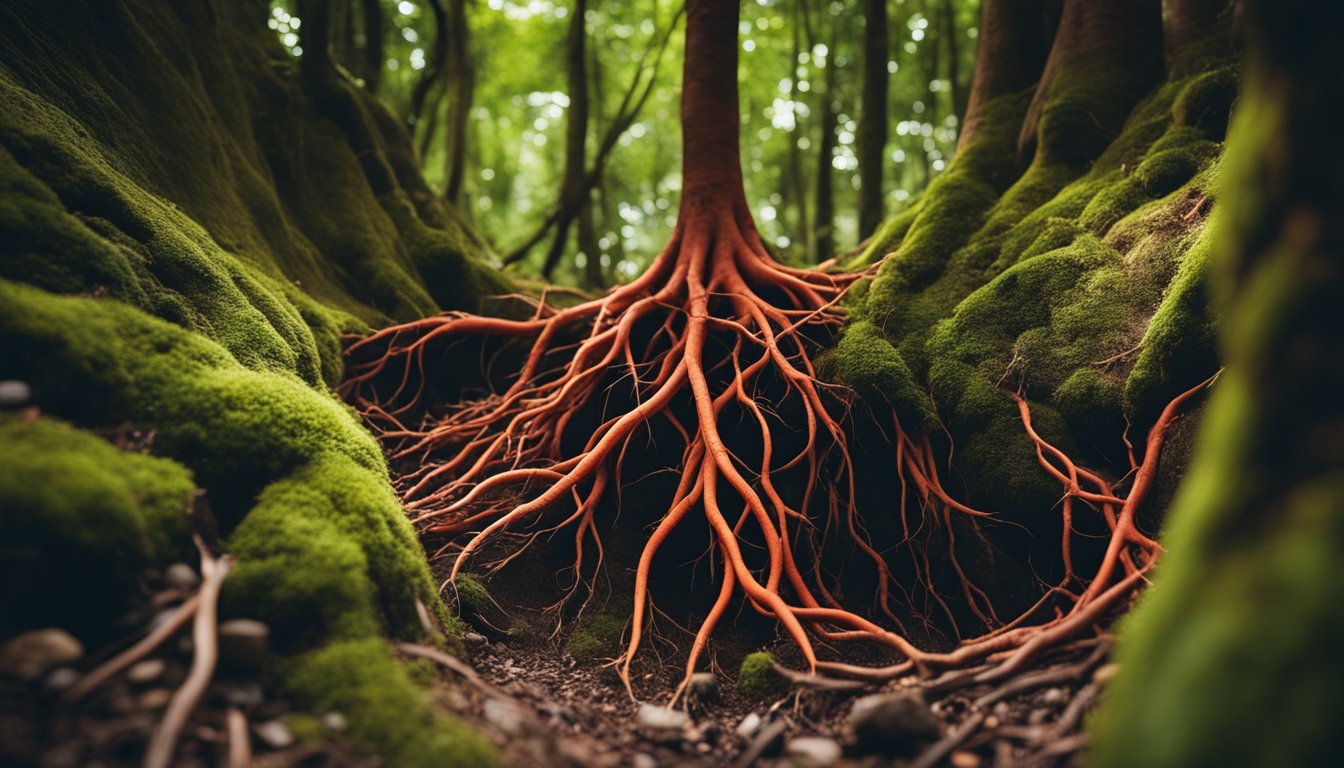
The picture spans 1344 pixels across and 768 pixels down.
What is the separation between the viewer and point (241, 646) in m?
1.80

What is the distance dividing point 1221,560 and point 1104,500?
83.9 inches

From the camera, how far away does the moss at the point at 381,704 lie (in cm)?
167

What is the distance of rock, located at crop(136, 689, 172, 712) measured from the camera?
1.54 metres

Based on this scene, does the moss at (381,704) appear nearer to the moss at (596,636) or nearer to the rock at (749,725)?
the rock at (749,725)

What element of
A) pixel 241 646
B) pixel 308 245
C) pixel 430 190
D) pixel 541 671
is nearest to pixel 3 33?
pixel 308 245

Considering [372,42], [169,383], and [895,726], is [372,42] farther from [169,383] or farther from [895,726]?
[895,726]

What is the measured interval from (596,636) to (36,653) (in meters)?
2.23

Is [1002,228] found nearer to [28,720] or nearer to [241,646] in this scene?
[241,646]

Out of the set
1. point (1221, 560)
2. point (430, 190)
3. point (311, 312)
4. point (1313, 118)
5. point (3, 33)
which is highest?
point (430, 190)

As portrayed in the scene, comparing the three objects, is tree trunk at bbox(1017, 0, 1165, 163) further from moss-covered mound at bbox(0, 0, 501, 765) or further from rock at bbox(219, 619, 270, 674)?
rock at bbox(219, 619, 270, 674)

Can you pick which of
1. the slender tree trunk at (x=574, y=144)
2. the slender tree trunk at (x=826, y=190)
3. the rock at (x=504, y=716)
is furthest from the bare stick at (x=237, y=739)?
the slender tree trunk at (x=826, y=190)

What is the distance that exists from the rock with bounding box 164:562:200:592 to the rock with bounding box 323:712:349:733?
1.93ft

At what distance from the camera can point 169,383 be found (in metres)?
2.36

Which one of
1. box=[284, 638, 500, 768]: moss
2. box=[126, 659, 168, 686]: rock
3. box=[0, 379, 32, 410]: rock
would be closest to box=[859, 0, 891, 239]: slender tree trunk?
box=[284, 638, 500, 768]: moss
